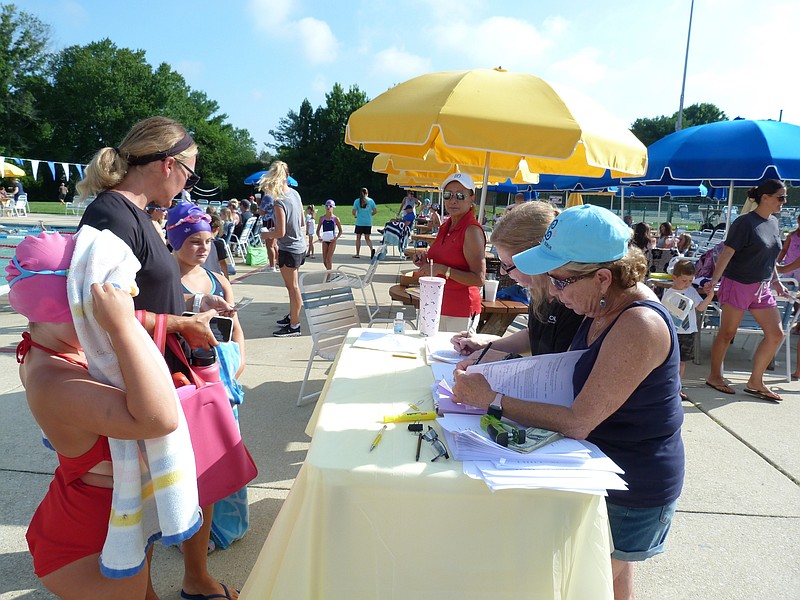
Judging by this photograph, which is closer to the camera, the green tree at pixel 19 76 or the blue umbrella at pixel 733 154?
the blue umbrella at pixel 733 154

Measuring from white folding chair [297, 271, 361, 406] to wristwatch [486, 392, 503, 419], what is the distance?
7.96 feet

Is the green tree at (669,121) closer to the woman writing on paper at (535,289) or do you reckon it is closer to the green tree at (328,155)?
the green tree at (328,155)

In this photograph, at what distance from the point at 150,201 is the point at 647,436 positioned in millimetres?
1997

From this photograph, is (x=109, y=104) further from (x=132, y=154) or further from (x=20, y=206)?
(x=132, y=154)

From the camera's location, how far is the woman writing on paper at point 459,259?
3.60 metres

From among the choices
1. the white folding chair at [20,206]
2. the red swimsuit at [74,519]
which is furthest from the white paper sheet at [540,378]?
the white folding chair at [20,206]

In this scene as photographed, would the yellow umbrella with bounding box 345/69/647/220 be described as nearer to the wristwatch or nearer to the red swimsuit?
the wristwatch

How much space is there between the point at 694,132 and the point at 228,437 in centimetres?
647

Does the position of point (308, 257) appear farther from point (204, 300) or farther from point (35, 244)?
point (35, 244)

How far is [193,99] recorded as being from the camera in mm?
70062

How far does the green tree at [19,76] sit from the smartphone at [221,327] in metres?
55.7

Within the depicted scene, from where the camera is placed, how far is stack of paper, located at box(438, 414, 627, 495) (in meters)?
1.36

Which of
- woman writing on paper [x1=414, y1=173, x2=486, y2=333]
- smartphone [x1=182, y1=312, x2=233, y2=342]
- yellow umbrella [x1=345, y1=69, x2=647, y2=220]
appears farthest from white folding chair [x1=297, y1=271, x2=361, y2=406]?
smartphone [x1=182, y1=312, x2=233, y2=342]

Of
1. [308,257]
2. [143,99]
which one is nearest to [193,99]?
[143,99]
